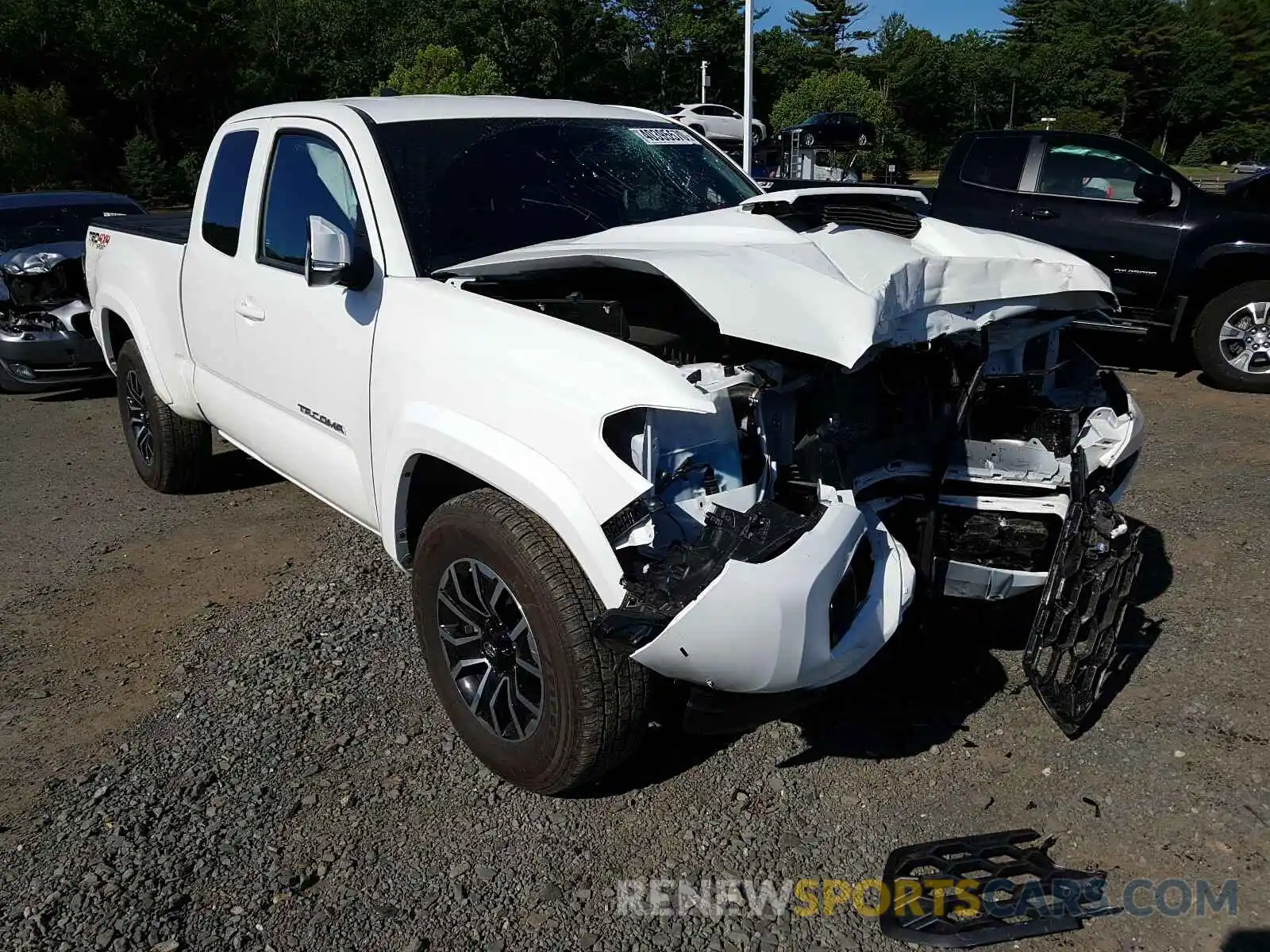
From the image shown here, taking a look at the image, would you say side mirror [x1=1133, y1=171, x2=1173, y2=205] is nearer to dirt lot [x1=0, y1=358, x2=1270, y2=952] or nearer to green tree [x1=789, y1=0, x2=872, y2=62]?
dirt lot [x1=0, y1=358, x2=1270, y2=952]

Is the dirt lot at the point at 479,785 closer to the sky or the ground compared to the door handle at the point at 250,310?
closer to the ground

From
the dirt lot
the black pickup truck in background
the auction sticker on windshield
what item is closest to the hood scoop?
the auction sticker on windshield

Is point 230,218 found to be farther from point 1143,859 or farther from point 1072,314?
point 1143,859

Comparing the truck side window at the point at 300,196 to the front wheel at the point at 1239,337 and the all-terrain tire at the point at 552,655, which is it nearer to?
the all-terrain tire at the point at 552,655

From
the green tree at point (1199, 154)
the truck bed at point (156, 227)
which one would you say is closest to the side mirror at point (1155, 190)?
the truck bed at point (156, 227)

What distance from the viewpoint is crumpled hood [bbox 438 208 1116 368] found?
8.72ft

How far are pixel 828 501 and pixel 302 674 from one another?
213cm

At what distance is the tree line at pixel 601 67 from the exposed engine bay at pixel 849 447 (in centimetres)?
3389

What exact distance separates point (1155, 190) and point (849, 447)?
6170 millimetres

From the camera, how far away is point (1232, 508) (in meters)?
5.22

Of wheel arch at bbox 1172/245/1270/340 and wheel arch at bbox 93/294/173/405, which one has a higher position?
wheel arch at bbox 93/294/173/405

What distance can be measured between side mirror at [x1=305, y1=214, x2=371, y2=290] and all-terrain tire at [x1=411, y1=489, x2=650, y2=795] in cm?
87

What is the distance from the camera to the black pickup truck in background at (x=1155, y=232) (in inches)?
303

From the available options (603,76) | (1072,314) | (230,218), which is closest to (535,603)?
(1072,314)
